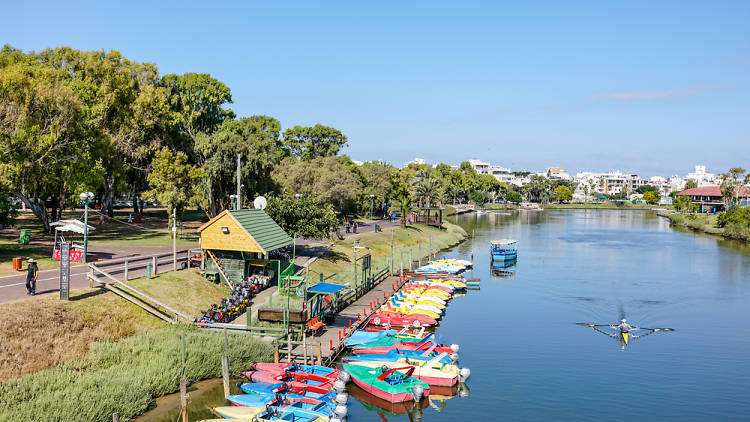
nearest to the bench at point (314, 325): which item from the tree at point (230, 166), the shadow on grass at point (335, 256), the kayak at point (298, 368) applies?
the kayak at point (298, 368)

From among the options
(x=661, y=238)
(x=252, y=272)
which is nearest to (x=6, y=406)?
(x=252, y=272)

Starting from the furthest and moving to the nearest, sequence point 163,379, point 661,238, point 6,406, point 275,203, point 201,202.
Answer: point 661,238 < point 201,202 < point 275,203 < point 163,379 < point 6,406

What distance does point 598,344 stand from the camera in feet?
138

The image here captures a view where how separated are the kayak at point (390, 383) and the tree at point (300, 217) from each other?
24096mm

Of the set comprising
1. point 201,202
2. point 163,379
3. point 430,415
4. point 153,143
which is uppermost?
point 153,143

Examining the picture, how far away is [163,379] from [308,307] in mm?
11857

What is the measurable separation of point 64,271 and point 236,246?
42.6 feet

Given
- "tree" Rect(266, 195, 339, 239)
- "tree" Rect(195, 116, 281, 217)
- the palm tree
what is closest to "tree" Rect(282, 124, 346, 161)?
the palm tree

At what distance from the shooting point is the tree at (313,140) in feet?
491

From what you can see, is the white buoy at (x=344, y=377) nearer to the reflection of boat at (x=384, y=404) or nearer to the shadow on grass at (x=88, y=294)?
the reflection of boat at (x=384, y=404)

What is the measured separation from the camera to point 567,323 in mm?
47938

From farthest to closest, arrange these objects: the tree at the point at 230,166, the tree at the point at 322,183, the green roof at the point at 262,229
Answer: the tree at the point at 322,183 < the tree at the point at 230,166 < the green roof at the point at 262,229

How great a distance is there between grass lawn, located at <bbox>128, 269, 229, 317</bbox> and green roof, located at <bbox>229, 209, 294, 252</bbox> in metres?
4.48

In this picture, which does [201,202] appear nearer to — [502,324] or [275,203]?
[275,203]
